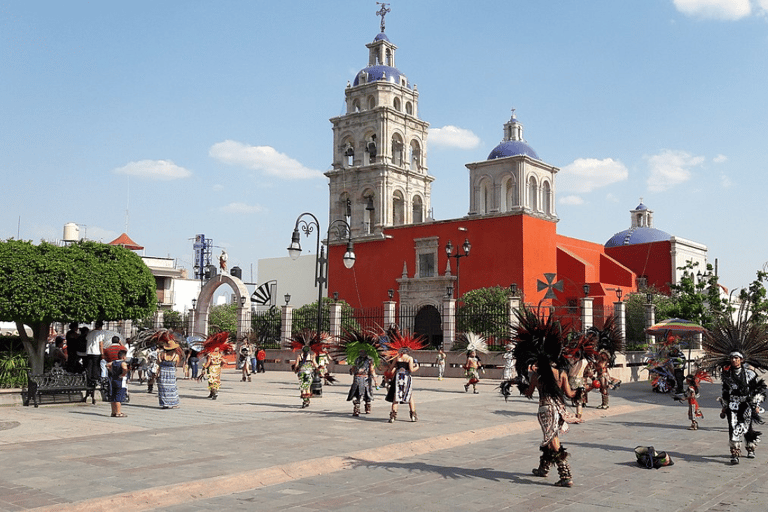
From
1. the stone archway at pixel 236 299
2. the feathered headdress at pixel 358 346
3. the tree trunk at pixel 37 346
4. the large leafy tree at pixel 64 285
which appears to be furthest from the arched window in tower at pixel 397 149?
the feathered headdress at pixel 358 346

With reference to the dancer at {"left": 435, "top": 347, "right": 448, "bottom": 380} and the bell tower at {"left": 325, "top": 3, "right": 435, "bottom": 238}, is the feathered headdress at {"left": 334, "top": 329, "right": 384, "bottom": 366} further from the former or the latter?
the bell tower at {"left": 325, "top": 3, "right": 435, "bottom": 238}

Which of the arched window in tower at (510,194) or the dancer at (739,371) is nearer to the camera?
the dancer at (739,371)

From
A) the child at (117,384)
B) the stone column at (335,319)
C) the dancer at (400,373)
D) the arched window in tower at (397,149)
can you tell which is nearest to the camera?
the dancer at (400,373)

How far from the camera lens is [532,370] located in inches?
318

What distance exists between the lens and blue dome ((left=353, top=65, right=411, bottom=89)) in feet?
170

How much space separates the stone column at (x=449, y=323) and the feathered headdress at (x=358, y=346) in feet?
37.6

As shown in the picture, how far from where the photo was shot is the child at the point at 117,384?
12.9 m

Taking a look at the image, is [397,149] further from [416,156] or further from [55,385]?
[55,385]

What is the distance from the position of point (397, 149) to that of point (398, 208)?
4.38 metres

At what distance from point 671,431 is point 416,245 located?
1212 inches

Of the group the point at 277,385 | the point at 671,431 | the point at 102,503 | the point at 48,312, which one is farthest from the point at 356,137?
the point at 102,503

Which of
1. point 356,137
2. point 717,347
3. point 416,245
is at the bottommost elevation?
point 717,347

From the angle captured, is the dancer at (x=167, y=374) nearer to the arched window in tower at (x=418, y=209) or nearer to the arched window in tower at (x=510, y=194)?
the arched window in tower at (x=510, y=194)

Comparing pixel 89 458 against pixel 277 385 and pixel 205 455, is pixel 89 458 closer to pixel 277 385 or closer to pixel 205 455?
pixel 205 455
